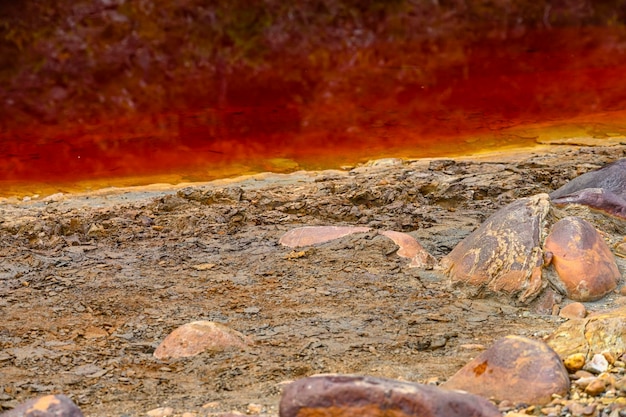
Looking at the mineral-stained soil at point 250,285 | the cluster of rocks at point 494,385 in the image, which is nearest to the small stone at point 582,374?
the cluster of rocks at point 494,385

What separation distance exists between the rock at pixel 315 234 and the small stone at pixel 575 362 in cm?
151

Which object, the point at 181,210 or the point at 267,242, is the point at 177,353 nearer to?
the point at 267,242

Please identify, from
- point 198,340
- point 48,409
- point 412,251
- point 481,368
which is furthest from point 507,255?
point 48,409

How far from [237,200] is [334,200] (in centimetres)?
50

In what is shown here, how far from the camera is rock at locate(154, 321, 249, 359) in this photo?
9.75 feet

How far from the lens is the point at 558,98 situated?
23.5 ft

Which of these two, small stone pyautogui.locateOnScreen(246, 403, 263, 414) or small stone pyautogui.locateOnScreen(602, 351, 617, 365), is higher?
small stone pyautogui.locateOnScreen(602, 351, 617, 365)

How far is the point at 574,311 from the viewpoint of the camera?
3.11 meters

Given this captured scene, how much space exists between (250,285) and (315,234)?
1.54ft

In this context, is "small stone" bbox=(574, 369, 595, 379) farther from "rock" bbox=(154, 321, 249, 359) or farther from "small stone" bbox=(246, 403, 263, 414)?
"rock" bbox=(154, 321, 249, 359)

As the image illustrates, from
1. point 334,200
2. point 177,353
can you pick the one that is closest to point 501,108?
point 334,200

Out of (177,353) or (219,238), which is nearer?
(177,353)

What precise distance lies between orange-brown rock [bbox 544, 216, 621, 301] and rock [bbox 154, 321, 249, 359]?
110 centimetres

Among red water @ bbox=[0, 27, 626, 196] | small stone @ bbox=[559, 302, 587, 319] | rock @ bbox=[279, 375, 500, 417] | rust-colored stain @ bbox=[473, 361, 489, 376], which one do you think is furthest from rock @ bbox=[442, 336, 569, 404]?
red water @ bbox=[0, 27, 626, 196]
